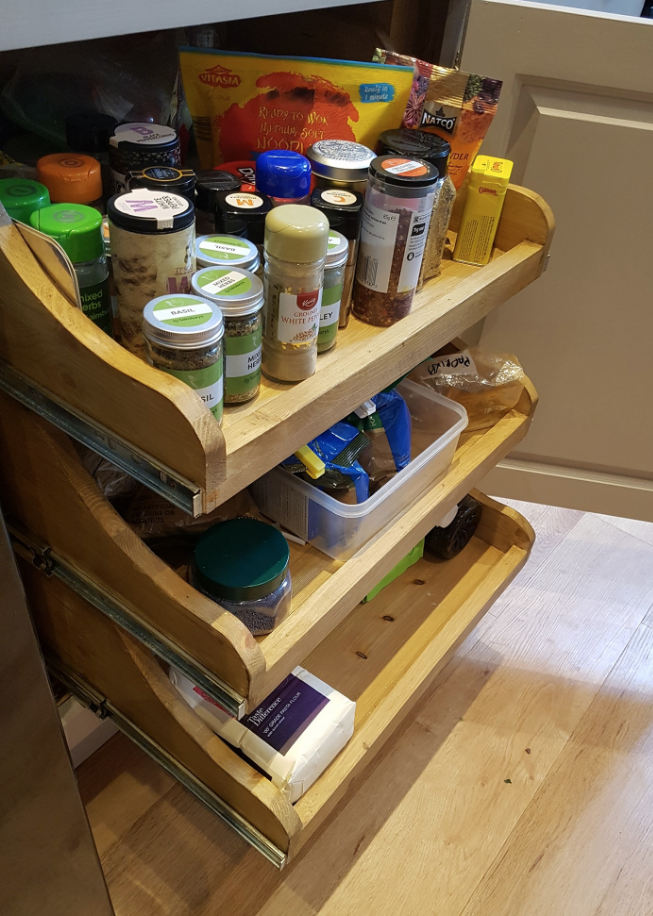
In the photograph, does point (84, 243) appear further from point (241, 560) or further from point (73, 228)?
point (241, 560)

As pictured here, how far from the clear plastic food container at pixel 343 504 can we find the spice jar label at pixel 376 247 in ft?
0.84

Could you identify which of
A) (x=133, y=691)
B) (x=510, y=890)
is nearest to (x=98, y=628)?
(x=133, y=691)

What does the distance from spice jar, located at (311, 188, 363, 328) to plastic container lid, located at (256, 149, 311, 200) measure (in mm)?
21

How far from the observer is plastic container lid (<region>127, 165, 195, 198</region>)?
650 millimetres

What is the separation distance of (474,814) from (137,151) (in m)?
1.09

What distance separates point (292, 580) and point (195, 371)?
359 millimetres

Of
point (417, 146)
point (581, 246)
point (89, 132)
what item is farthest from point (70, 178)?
point (581, 246)

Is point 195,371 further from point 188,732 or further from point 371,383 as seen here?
point 188,732

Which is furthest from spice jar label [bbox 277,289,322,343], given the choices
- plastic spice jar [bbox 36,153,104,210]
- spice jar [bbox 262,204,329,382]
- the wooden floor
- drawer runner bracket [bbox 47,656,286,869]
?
the wooden floor

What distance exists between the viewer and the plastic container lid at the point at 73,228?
0.60 metres

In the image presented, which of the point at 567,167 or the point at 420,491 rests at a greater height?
the point at 567,167

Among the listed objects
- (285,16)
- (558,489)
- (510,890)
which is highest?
(285,16)

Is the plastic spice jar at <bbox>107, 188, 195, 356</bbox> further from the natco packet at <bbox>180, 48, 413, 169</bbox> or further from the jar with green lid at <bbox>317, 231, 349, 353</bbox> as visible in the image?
the natco packet at <bbox>180, 48, 413, 169</bbox>

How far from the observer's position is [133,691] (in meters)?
0.82
